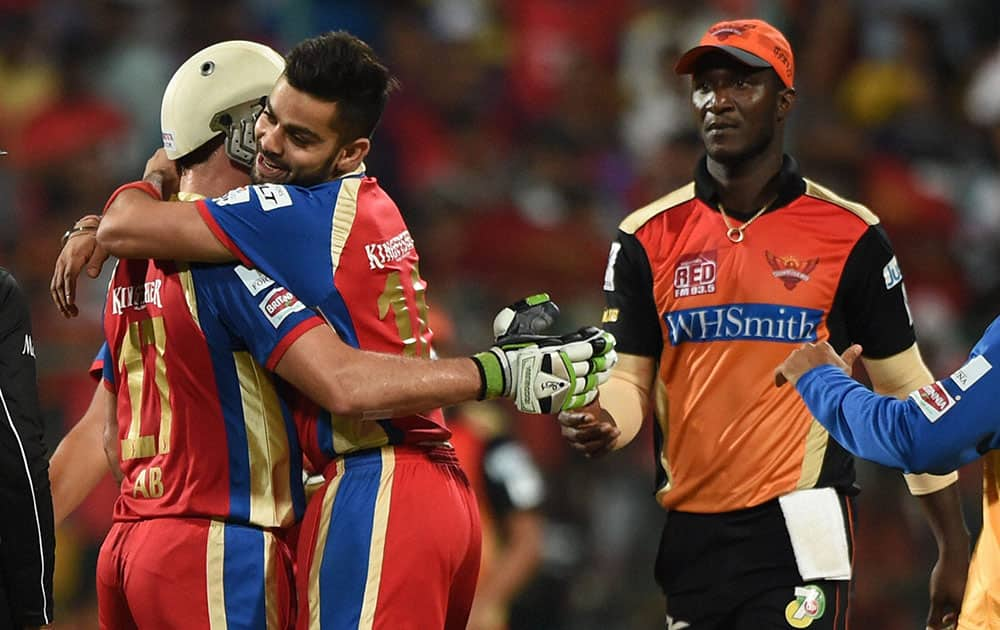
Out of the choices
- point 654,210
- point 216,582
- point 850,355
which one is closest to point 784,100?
point 654,210

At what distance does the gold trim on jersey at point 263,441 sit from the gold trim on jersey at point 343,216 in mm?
366

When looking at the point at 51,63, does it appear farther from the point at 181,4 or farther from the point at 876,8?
the point at 876,8

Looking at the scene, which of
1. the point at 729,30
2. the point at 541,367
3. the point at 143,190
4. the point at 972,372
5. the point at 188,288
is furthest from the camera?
the point at 729,30

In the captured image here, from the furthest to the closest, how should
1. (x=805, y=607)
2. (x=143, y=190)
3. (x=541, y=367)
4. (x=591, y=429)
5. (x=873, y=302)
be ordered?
(x=873, y=302) < (x=591, y=429) < (x=805, y=607) < (x=143, y=190) < (x=541, y=367)

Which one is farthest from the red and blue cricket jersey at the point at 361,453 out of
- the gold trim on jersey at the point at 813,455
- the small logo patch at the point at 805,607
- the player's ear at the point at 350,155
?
→ the gold trim on jersey at the point at 813,455

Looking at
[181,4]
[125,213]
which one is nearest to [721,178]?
[125,213]

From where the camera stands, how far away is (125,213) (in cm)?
408

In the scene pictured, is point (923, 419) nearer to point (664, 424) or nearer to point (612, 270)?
point (664, 424)

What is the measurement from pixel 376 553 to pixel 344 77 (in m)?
1.29

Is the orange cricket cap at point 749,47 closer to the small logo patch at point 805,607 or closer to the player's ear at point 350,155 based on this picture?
the player's ear at point 350,155

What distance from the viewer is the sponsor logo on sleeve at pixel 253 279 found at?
13.2ft

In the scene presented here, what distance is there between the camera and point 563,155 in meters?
10.1

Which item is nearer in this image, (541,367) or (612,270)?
(541,367)

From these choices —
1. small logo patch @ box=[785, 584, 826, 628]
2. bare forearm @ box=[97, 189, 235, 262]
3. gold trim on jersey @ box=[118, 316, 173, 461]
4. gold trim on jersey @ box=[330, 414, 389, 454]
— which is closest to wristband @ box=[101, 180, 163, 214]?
bare forearm @ box=[97, 189, 235, 262]
